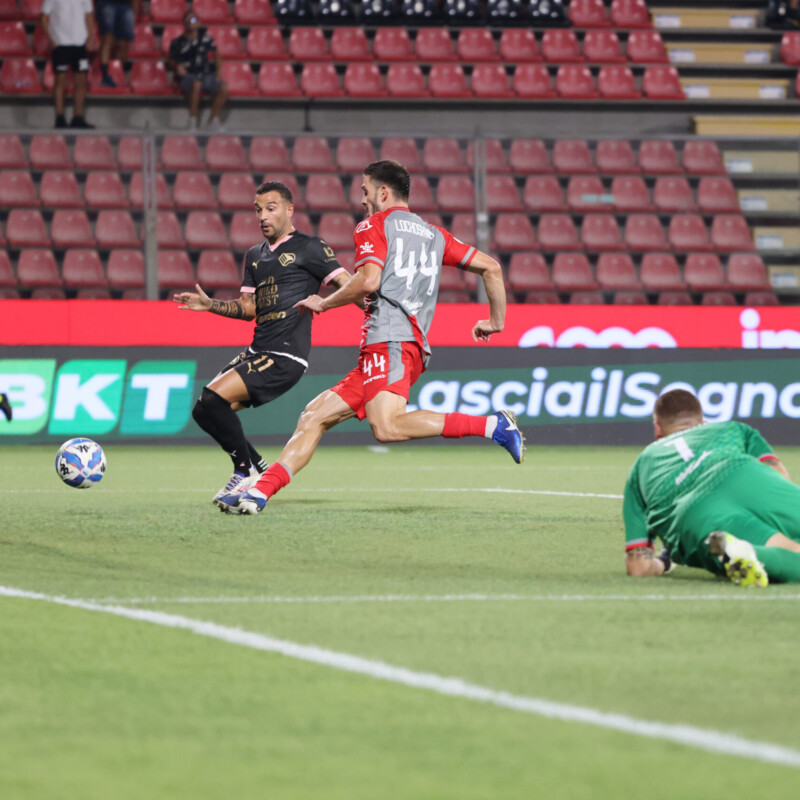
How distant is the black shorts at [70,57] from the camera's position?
65.7 ft

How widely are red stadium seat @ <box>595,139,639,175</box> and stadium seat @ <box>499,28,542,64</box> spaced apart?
3.02 metres

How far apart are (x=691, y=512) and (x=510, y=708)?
2.21 metres

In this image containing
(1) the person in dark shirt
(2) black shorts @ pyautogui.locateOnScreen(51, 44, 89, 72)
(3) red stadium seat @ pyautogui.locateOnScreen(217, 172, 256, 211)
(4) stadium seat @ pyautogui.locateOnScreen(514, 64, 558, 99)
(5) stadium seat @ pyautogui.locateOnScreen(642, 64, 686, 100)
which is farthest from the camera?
(5) stadium seat @ pyautogui.locateOnScreen(642, 64, 686, 100)

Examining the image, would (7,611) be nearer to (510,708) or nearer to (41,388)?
(510,708)

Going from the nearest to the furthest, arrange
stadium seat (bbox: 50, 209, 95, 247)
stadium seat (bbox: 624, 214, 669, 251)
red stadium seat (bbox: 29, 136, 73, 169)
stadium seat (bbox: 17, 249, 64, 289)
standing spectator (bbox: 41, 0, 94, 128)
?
stadium seat (bbox: 17, 249, 64, 289), stadium seat (bbox: 50, 209, 95, 247), red stadium seat (bbox: 29, 136, 73, 169), standing spectator (bbox: 41, 0, 94, 128), stadium seat (bbox: 624, 214, 669, 251)

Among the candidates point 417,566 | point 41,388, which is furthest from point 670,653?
point 41,388

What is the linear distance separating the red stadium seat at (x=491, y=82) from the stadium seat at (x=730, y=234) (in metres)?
3.93

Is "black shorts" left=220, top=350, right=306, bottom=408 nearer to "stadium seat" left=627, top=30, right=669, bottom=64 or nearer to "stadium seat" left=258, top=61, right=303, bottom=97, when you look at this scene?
"stadium seat" left=258, top=61, right=303, bottom=97

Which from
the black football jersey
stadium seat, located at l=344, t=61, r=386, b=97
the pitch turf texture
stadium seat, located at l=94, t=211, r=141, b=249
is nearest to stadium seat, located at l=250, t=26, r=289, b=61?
stadium seat, located at l=344, t=61, r=386, b=97

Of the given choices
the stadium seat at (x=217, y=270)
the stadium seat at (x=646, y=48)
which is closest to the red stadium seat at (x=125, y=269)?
the stadium seat at (x=217, y=270)

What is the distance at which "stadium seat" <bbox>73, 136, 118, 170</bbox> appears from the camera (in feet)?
61.7

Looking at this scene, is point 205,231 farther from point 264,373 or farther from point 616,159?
point 264,373

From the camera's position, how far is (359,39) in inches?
885

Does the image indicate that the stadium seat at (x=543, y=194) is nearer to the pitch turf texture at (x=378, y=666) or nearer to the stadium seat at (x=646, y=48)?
the stadium seat at (x=646, y=48)
